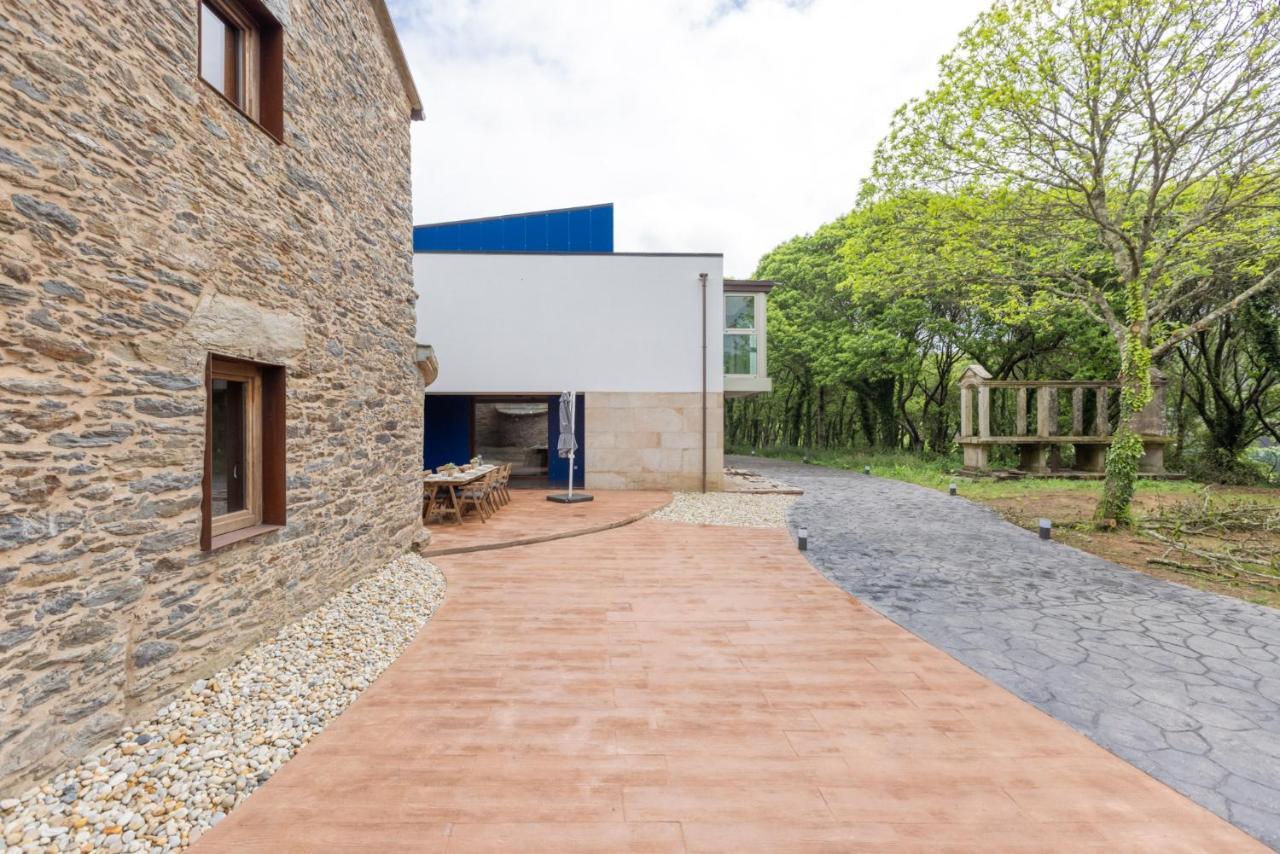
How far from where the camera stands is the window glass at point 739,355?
1261cm

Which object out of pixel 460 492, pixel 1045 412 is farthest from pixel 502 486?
pixel 1045 412

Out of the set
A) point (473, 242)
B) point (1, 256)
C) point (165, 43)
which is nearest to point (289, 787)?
point (1, 256)

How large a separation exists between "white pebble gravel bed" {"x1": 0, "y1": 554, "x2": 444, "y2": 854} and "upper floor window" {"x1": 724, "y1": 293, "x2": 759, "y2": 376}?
993 cm

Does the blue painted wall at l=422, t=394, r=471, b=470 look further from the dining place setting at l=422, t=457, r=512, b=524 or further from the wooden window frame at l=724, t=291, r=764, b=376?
the wooden window frame at l=724, t=291, r=764, b=376

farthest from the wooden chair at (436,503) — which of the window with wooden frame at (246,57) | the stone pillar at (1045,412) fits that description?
the stone pillar at (1045,412)

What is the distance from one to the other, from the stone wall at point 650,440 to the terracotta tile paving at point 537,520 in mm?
617

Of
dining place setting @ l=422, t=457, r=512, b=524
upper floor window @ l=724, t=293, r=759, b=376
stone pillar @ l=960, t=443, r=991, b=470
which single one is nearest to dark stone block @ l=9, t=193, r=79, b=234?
dining place setting @ l=422, t=457, r=512, b=524

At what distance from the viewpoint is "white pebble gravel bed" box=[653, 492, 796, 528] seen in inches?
334

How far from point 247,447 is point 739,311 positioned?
1072 centimetres

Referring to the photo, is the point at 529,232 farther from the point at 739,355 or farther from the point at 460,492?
the point at 460,492

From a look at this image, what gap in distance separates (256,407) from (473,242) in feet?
37.0

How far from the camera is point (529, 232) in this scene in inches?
553

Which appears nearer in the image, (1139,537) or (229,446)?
(229,446)

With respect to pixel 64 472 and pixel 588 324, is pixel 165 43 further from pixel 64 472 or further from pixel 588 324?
pixel 588 324
